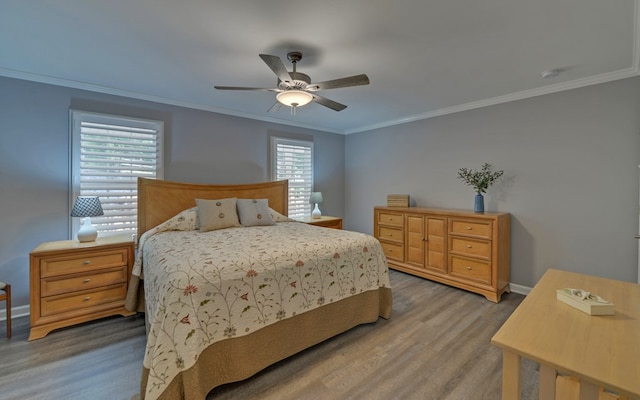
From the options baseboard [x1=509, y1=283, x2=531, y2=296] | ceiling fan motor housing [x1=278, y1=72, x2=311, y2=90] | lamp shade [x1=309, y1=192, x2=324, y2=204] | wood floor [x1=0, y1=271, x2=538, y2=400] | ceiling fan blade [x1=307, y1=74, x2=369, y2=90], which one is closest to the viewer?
wood floor [x1=0, y1=271, x2=538, y2=400]

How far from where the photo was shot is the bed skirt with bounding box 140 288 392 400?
1581mm

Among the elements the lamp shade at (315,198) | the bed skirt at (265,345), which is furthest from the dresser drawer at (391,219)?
the bed skirt at (265,345)

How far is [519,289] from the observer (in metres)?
3.45

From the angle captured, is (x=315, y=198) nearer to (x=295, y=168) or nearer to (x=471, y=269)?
(x=295, y=168)

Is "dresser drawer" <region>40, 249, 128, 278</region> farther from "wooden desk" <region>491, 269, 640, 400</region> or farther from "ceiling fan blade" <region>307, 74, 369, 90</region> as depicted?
"wooden desk" <region>491, 269, 640, 400</region>

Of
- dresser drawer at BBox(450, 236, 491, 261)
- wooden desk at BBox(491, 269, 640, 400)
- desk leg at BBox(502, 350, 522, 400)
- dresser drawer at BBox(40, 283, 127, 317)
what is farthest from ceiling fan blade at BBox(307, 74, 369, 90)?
dresser drawer at BBox(40, 283, 127, 317)

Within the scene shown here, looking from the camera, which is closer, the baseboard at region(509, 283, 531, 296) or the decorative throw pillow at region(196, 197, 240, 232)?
the decorative throw pillow at region(196, 197, 240, 232)

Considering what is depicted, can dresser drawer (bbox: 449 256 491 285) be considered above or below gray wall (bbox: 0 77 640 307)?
below

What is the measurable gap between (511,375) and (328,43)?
2370 mm

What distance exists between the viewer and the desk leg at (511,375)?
0.96 m

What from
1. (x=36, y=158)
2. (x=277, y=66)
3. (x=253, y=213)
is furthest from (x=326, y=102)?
(x=36, y=158)

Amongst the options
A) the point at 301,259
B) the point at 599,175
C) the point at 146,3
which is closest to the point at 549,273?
the point at 301,259

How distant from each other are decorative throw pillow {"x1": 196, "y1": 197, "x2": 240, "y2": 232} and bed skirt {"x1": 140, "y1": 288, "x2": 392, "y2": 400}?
1.59 metres

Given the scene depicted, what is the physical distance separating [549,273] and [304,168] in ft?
12.8
